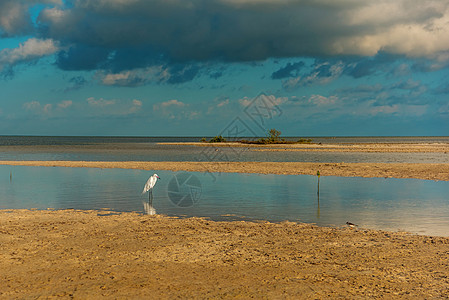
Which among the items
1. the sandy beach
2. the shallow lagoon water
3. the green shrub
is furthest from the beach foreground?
the green shrub

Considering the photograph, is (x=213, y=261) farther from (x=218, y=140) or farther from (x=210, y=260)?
(x=218, y=140)

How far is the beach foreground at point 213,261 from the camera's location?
7828mm

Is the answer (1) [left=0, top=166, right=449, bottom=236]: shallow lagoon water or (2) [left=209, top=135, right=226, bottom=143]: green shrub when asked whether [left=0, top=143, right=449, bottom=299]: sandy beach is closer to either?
(1) [left=0, top=166, right=449, bottom=236]: shallow lagoon water

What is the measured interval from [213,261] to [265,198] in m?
10.3

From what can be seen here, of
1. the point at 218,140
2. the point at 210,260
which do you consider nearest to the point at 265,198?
the point at 210,260

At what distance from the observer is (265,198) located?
19.6 meters

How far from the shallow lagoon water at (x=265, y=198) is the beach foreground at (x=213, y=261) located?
7.11 feet

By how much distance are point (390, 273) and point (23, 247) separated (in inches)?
360

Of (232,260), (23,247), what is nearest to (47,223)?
(23,247)

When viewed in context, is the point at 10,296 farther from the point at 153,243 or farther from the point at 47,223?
the point at 47,223

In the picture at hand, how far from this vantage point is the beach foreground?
783 cm

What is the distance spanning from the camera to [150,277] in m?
8.52

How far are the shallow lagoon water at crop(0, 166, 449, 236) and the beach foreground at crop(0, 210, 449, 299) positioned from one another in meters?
2.17

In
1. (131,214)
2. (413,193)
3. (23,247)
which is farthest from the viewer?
(413,193)
